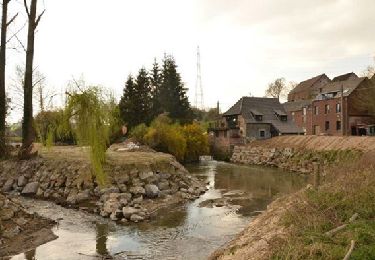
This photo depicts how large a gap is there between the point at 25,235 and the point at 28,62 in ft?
39.8

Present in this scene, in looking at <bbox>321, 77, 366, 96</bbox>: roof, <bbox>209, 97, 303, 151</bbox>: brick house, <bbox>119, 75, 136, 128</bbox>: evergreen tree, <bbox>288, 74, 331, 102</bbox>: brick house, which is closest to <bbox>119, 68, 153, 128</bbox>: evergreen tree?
<bbox>119, 75, 136, 128</bbox>: evergreen tree

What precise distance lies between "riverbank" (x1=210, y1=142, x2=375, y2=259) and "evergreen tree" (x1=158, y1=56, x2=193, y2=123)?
40.1 meters

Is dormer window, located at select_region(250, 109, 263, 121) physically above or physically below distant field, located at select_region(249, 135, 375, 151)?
above

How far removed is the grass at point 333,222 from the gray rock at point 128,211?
7.57m

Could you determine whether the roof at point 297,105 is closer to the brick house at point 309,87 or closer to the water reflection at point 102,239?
the brick house at point 309,87

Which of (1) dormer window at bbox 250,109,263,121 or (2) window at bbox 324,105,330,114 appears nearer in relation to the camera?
(1) dormer window at bbox 250,109,263,121

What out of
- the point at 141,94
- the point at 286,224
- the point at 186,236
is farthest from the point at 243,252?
the point at 141,94

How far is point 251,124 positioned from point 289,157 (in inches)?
454

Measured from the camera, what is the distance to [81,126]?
18484 millimetres

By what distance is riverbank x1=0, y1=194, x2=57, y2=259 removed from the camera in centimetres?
1191

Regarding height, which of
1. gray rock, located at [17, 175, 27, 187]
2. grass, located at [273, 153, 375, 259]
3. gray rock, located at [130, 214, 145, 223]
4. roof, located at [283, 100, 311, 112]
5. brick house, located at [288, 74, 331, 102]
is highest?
brick house, located at [288, 74, 331, 102]

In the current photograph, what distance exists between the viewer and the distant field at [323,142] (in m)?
32.8

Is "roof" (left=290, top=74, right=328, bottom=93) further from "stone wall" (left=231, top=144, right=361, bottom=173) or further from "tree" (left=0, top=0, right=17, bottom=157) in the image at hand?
"tree" (left=0, top=0, right=17, bottom=157)

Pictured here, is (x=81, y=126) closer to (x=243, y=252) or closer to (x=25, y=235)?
(x=25, y=235)
